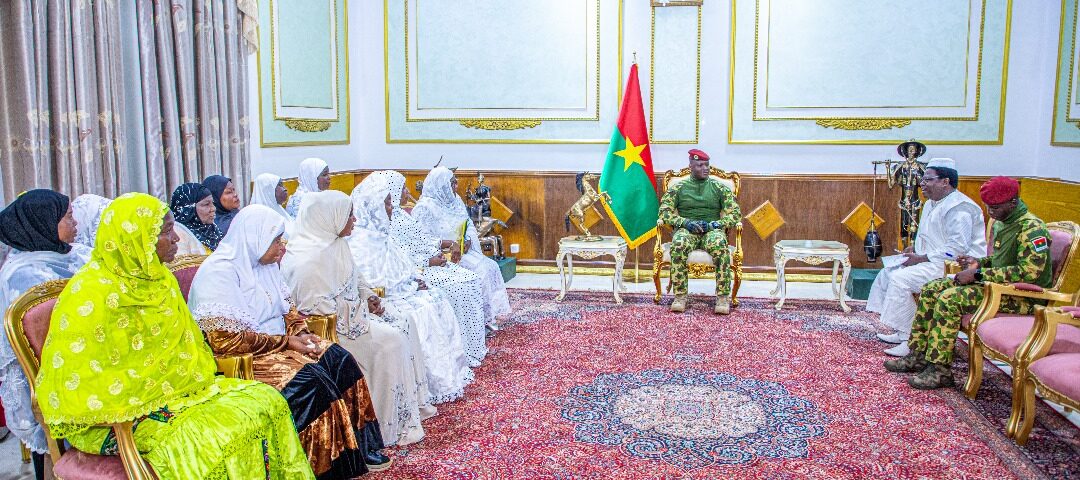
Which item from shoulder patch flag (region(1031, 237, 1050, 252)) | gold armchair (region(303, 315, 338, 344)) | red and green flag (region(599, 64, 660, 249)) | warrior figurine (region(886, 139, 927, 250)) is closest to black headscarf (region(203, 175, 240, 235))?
gold armchair (region(303, 315, 338, 344))

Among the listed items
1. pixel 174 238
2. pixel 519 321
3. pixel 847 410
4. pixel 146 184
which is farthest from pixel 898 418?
pixel 146 184

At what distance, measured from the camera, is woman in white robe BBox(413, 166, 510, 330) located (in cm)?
534

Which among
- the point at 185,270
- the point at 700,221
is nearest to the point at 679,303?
the point at 700,221

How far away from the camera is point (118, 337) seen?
7.99ft

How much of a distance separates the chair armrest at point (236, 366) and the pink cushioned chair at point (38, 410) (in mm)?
568

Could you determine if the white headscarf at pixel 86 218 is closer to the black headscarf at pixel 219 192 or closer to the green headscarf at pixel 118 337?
the black headscarf at pixel 219 192

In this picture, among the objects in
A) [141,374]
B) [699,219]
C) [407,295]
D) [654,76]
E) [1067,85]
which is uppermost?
[654,76]

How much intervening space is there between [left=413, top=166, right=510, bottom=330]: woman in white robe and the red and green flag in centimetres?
171

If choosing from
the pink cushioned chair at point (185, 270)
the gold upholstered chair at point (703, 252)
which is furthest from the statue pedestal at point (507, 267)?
the pink cushioned chair at point (185, 270)

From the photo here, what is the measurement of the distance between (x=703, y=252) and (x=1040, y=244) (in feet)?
8.42

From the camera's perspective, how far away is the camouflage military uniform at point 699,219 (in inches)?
248

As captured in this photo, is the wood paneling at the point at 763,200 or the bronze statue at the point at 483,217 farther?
the wood paneling at the point at 763,200

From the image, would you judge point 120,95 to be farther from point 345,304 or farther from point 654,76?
point 654,76

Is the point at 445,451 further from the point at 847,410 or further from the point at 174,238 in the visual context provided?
the point at 847,410
